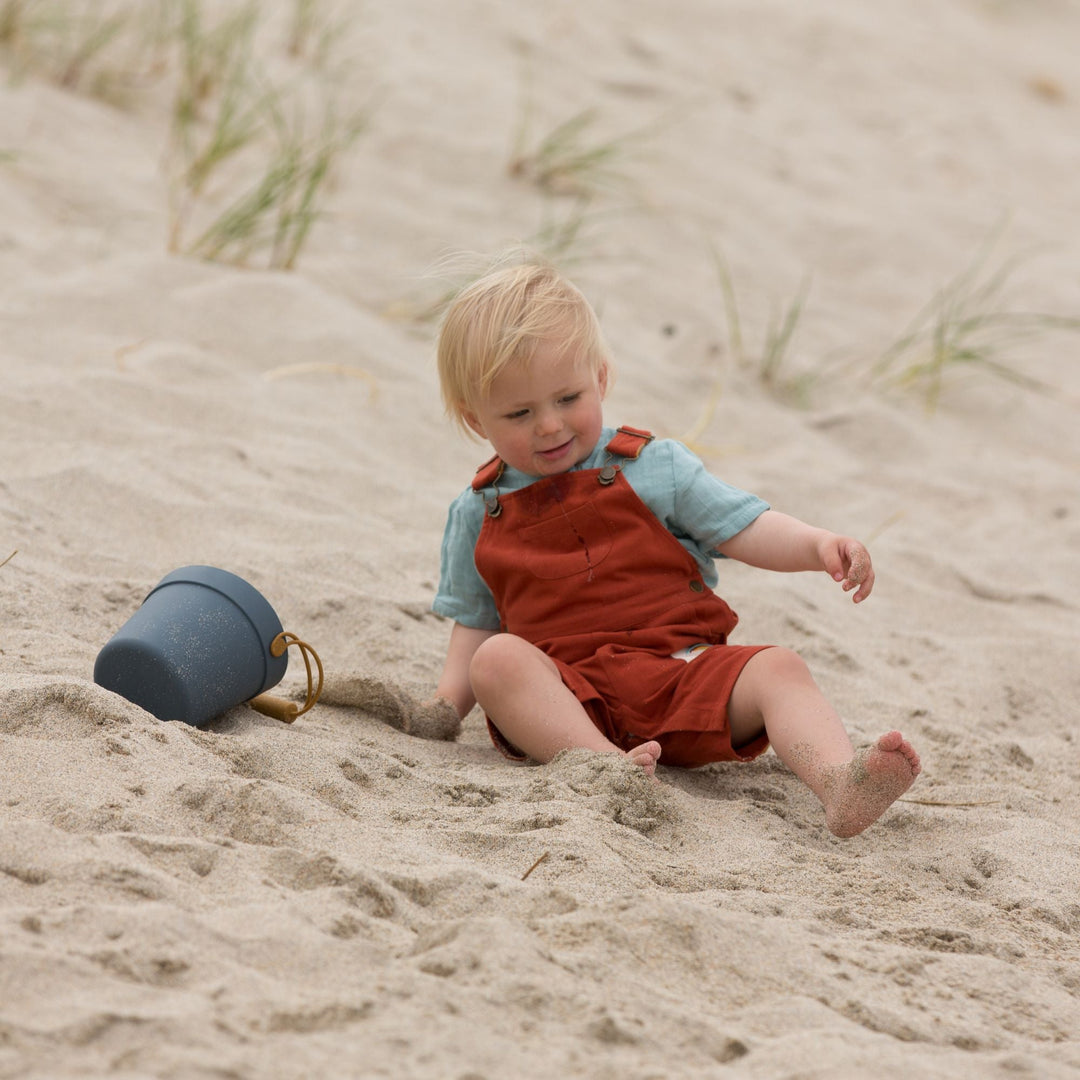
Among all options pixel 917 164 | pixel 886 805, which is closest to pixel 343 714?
pixel 886 805

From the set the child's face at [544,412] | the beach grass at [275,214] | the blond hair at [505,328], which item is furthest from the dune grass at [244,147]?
the child's face at [544,412]

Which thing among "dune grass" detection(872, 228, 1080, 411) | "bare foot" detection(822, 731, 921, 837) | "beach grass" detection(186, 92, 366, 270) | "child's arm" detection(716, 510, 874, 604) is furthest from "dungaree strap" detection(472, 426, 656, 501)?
"dune grass" detection(872, 228, 1080, 411)

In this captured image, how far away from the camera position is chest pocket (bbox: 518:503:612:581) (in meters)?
2.45

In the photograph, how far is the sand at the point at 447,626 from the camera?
1.44 m

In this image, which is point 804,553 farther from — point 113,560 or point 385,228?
point 385,228

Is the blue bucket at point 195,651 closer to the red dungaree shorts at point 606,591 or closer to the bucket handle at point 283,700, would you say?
the bucket handle at point 283,700

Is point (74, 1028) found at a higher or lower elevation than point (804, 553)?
lower

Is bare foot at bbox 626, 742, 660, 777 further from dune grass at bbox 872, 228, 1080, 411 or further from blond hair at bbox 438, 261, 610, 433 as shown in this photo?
dune grass at bbox 872, 228, 1080, 411

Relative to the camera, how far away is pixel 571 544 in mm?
2467

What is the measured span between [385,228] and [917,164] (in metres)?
3.13

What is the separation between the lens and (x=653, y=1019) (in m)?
1.44

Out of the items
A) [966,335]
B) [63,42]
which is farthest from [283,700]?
[63,42]

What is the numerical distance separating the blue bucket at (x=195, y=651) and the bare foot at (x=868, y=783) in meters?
0.90

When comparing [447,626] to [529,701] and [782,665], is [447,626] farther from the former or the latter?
[782,665]
